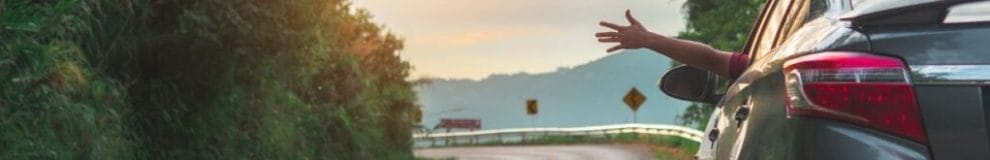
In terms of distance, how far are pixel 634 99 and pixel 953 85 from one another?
38.0 m

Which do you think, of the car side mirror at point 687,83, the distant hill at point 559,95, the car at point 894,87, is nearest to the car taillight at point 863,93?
the car at point 894,87

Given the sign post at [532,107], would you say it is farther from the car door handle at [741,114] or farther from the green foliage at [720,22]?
the car door handle at [741,114]

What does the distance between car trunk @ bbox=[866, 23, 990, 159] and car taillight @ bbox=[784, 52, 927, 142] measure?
0.07 feet

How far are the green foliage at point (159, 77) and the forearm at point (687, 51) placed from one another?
3.37 metres

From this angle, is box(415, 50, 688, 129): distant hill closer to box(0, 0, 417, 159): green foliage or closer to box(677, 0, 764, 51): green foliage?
box(677, 0, 764, 51): green foliage

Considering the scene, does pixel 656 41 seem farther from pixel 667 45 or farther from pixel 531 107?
pixel 531 107

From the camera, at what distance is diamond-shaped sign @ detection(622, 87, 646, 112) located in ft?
131

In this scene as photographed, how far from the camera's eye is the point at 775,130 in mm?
2623

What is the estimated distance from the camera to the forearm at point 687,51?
380 cm

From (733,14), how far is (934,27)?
103 ft

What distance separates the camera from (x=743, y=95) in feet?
10.8

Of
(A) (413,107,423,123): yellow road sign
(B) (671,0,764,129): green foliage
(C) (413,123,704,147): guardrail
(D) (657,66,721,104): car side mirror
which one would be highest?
(B) (671,0,764,129): green foliage

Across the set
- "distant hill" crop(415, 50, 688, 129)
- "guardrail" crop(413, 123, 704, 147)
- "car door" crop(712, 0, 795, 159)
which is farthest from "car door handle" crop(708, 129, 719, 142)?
"distant hill" crop(415, 50, 688, 129)

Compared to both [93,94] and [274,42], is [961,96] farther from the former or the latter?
[274,42]
